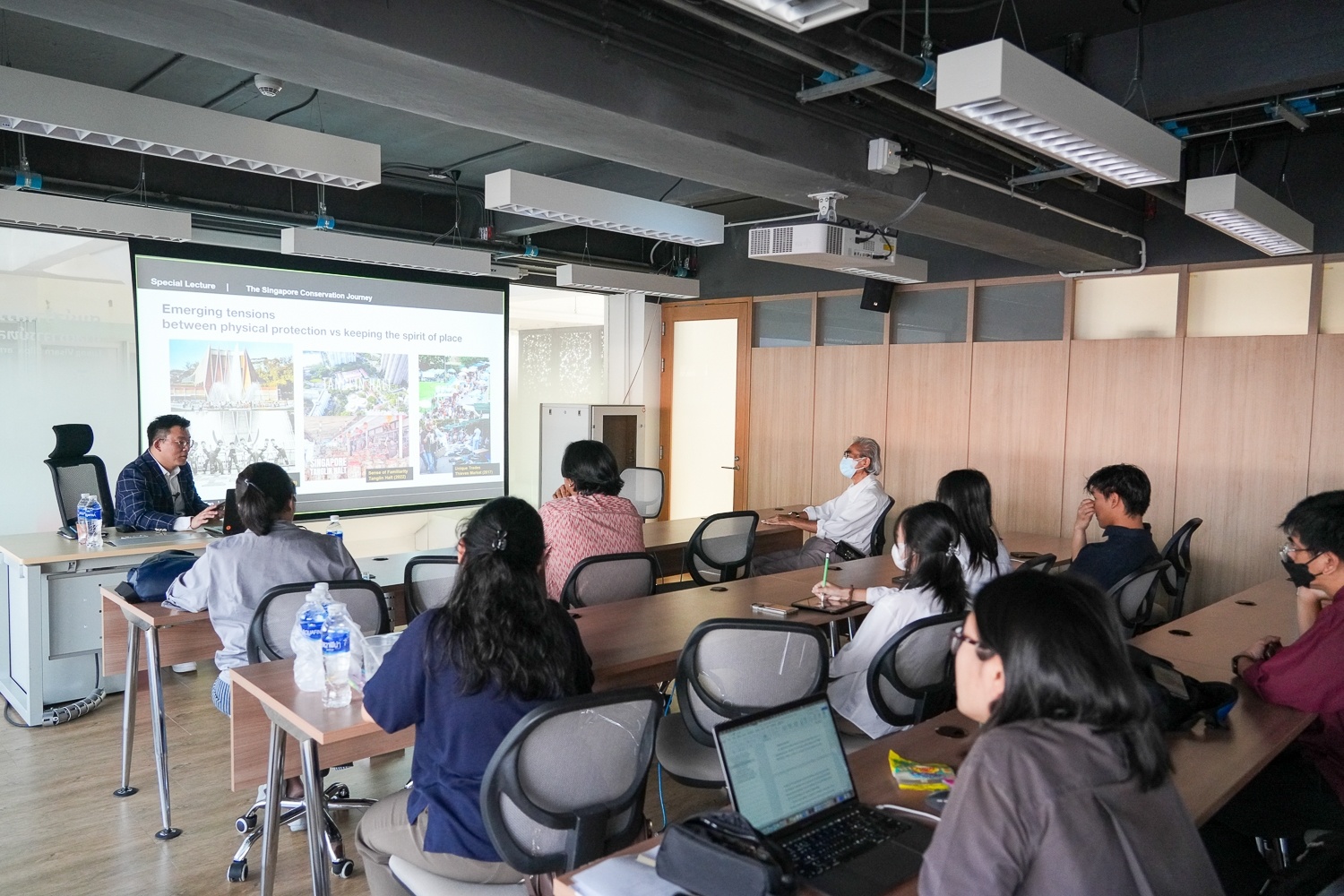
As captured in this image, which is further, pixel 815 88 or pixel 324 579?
pixel 815 88

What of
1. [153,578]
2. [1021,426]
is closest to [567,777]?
[153,578]

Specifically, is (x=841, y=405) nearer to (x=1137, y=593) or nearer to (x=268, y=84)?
(x=1137, y=593)

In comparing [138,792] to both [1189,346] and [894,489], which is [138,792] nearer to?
[894,489]

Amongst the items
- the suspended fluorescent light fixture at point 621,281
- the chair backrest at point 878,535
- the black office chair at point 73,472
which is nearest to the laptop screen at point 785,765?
the chair backrest at point 878,535

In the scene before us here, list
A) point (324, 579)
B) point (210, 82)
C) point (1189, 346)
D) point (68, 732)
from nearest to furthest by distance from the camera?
1. point (324, 579)
2. point (68, 732)
3. point (210, 82)
4. point (1189, 346)

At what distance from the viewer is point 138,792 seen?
344 centimetres

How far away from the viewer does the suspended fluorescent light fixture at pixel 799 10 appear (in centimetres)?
205

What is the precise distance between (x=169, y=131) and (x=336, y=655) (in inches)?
89.3

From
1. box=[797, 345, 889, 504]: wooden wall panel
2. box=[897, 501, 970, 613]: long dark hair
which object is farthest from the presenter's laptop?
box=[797, 345, 889, 504]: wooden wall panel

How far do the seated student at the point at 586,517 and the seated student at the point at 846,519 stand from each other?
1.75 metres

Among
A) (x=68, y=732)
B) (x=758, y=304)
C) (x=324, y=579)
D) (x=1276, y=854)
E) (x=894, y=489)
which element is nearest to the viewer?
(x=1276, y=854)

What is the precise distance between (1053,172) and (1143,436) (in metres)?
2.39

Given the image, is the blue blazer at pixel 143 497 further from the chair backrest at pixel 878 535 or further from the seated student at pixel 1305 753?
the seated student at pixel 1305 753

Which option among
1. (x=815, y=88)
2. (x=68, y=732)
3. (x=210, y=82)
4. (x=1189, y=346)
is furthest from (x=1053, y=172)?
(x=68, y=732)
